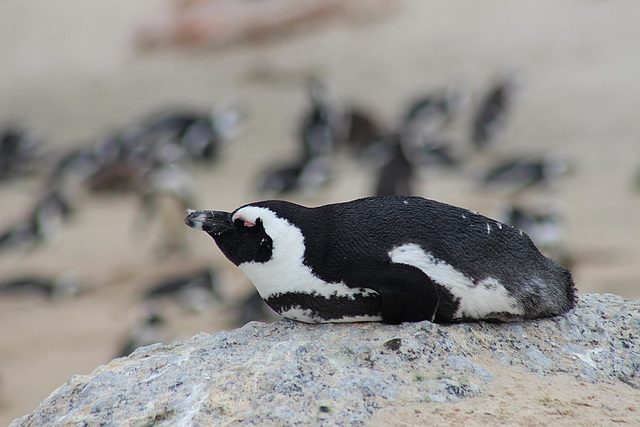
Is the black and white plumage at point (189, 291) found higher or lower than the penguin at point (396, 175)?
lower

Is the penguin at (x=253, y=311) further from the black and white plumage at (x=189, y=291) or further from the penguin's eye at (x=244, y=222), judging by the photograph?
the penguin's eye at (x=244, y=222)

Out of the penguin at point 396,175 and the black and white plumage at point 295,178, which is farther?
the black and white plumage at point 295,178

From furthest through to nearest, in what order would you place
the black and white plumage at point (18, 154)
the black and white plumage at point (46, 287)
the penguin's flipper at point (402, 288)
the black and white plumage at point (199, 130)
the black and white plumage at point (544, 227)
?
the black and white plumage at point (18, 154), the black and white plumage at point (199, 130), the black and white plumage at point (46, 287), the black and white plumage at point (544, 227), the penguin's flipper at point (402, 288)

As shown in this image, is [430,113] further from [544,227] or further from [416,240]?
[416,240]

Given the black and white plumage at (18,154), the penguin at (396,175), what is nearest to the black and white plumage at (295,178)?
the penguin at (396,175)

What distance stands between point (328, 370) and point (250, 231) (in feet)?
1.68

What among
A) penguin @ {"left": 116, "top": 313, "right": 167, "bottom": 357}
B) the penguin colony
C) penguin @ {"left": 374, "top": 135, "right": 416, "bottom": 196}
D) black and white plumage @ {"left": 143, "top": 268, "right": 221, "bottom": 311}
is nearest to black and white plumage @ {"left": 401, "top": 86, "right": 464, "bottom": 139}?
the penguin colony

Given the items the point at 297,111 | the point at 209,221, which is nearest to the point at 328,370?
the point at 209,221

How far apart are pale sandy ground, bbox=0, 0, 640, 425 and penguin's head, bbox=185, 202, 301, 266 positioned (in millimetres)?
674


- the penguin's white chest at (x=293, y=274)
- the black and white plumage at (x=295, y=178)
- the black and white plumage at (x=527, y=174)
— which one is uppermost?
the black and white plumage at (x=295, y=178)

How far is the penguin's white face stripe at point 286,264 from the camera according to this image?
2699 millimetres

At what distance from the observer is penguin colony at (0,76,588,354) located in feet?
8.86

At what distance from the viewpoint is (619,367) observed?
279cm

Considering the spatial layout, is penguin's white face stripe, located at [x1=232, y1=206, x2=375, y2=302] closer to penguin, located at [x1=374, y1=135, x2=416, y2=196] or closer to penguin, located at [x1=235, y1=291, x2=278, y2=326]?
penguin, located at [x1=235, y1=291, x2=278, y2=326]
